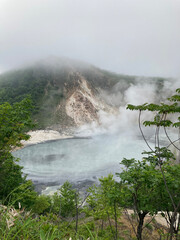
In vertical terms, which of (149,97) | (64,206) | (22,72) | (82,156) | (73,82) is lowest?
(82,156)

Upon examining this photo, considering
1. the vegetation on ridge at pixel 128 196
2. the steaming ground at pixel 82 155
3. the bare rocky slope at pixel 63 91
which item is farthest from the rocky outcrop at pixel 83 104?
the vegetation on ridge at pixel 128 196

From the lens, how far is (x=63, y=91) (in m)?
100

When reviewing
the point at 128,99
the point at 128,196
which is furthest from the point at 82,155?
the point at 128,99

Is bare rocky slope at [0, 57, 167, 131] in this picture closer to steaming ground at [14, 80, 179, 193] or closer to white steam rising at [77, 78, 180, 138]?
white steam rising at [77, 78, 180, 138]

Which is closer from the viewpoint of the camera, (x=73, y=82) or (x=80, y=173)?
(x=80, y=173)

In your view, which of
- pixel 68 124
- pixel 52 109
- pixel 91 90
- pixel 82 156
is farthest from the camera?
pixel 91 90

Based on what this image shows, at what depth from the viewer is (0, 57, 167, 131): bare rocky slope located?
87875 millimetres

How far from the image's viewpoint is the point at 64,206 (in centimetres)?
1466

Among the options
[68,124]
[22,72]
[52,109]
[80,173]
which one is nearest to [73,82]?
[52,109]

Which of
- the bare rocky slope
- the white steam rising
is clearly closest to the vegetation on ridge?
the bare rocky slope

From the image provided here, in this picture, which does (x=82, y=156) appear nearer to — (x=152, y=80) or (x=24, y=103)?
(x=24, y=103)

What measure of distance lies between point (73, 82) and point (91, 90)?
12.6 m

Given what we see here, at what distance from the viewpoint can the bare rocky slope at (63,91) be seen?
288ft

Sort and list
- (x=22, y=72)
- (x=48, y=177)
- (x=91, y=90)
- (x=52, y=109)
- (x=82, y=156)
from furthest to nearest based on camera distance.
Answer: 1. (x=22, y=72)
2. (x=91, y=90)
3. (x=52, y=109)
4. (x=82, y=156)
5. (x=48, y=177)
